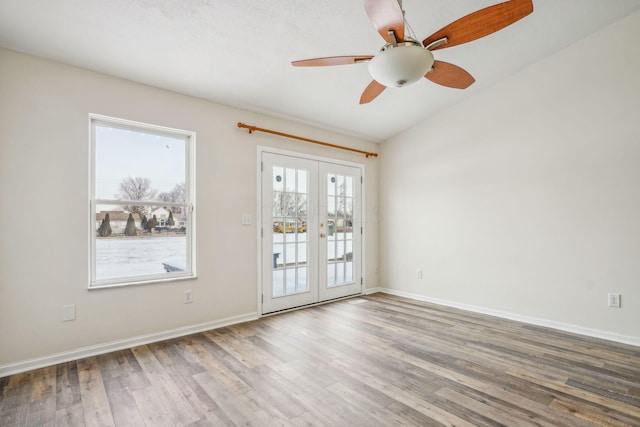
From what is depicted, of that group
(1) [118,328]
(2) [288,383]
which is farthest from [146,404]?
(1) [118,328]

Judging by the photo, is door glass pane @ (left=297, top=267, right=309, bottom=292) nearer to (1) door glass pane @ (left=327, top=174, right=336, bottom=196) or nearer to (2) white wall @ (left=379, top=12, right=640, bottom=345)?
(1) door glass pane @ (left=327, top=174, right=336, bottom=196)

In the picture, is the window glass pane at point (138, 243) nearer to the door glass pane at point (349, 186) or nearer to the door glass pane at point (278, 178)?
the door glass pane at point (278, 178)

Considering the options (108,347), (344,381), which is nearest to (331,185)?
(344,381)

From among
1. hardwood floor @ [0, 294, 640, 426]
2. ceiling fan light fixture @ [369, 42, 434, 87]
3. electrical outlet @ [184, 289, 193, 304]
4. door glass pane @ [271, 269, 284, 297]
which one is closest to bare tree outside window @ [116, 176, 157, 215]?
electrical outlet @ [184, 289, 193, 304]

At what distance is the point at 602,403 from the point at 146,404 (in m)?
2.92

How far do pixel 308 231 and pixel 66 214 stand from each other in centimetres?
263

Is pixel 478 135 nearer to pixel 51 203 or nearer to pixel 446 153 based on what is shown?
pixel 446 153

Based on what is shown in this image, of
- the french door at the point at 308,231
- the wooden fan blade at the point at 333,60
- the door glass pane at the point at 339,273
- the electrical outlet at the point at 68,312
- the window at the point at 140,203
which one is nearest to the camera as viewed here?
the wooden fan blade at the point at 333,60

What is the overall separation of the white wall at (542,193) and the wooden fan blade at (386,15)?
8.81 feet

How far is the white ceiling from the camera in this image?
91.1 inches

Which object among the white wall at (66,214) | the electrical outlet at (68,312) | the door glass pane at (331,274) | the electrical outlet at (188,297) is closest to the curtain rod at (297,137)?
the white wall at (66,214)

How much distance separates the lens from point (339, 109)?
411 centimetres

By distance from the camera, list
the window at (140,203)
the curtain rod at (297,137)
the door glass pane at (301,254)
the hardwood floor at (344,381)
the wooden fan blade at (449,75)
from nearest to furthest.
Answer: the hardwood floor at (344,381) < the wooden fan blade at (449,75) < the window at (140,203) < the curtain rod at (297,137) < the door glass pane at (301,254)

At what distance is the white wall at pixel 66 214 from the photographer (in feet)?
8.20
